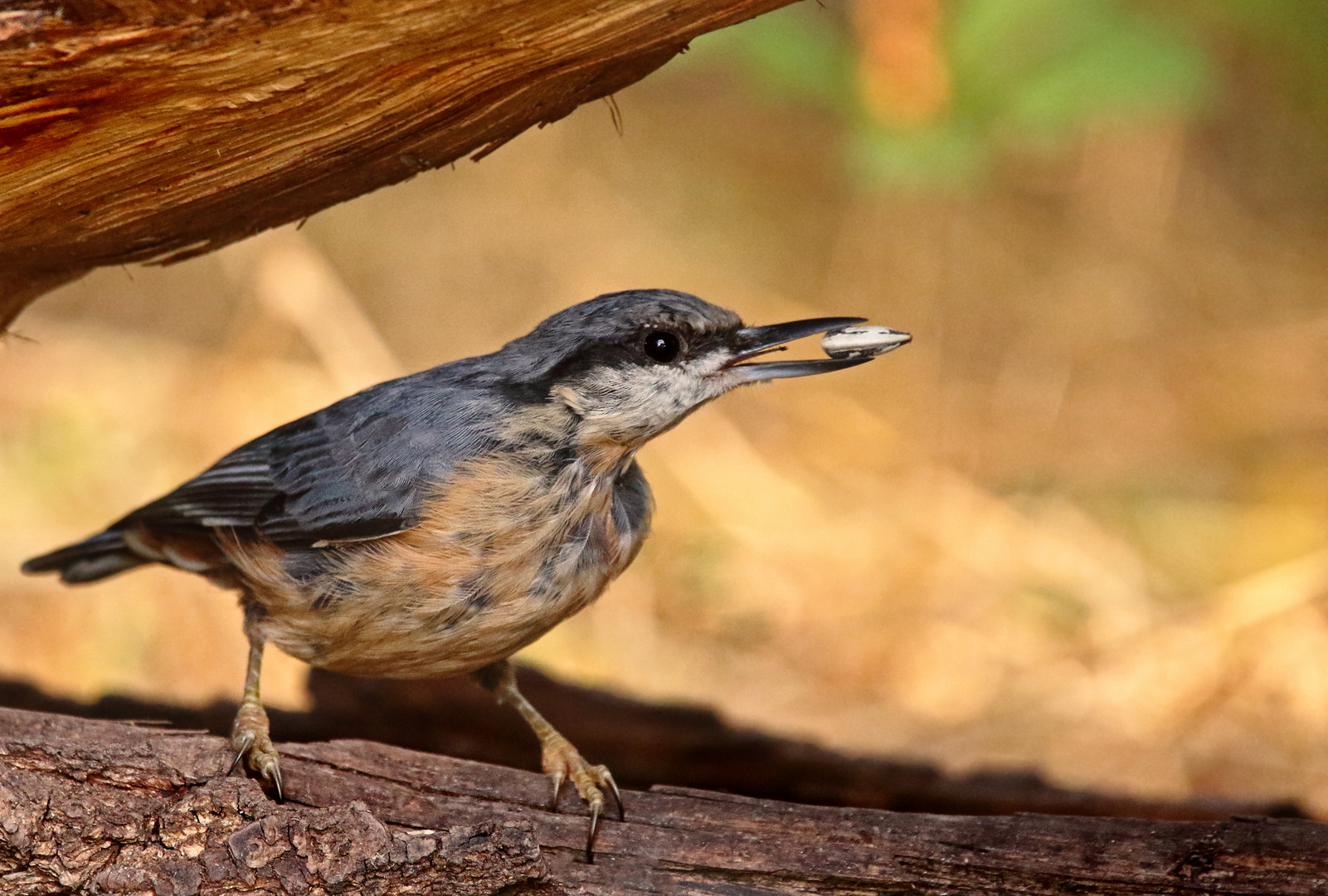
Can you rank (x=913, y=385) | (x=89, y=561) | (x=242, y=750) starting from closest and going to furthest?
(x=242, y=750), (x=89, y=561), (x=913, y=385)

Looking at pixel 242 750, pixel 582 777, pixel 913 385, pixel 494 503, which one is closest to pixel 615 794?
pixel 582 777

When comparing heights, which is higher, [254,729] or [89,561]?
[89,561]

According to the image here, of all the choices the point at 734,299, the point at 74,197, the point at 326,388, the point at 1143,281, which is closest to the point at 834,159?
the point at 734,299

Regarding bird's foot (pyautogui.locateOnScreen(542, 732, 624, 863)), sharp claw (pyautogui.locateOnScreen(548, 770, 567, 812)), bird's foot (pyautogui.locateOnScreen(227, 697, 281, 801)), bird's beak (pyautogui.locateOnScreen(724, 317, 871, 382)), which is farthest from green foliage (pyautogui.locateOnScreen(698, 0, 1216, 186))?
bird's foot (pyautogui.locateOnScreen(227, 697, 281, 801))

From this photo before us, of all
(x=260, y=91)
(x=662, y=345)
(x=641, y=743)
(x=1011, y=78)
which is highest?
(x=1011, y=78)

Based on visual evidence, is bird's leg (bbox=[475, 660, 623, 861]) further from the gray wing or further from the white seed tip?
the white seed tip

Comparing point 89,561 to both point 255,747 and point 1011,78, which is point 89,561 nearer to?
point 255,747

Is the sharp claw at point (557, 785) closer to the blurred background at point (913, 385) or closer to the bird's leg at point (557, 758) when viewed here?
the bird's leg at point (557, 758)
